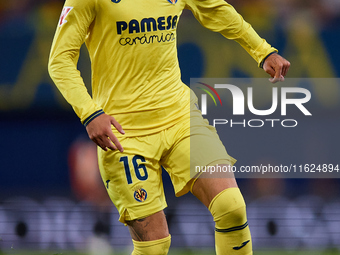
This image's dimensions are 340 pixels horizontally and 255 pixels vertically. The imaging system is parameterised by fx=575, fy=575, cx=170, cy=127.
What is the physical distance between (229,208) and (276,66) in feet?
3.25

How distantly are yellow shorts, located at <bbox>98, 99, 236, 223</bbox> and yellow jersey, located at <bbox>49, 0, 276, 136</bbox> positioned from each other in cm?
9

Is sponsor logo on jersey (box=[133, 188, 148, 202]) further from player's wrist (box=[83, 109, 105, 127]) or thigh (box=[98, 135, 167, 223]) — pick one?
player's wrist (box=[83, 109, 105, 127])

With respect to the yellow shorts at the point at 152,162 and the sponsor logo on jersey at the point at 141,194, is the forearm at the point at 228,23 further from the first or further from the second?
the sponsor logo on jersey at the point at 141,194

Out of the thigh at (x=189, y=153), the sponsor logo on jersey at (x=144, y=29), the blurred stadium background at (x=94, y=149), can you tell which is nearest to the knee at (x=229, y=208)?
the thigh at (x=189, y=153)

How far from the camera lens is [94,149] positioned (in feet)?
19.0

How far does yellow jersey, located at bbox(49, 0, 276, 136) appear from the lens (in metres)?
3.24

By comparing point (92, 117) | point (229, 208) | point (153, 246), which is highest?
point (92, 117)

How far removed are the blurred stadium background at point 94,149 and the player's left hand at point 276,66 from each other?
2019 millimetres

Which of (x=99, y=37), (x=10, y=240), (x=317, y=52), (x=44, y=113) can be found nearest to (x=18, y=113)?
(x=44, y=113)

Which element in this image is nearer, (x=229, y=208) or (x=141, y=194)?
(x=229, y=208)

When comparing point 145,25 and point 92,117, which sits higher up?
point 145,25

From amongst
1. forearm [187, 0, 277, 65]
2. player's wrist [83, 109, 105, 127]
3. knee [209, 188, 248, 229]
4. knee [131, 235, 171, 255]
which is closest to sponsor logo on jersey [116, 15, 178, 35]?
forearm [187, 0, 277, 65]

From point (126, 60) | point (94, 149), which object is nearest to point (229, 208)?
point (126, 60)

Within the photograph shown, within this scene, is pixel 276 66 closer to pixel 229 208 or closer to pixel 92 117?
pixel 229 208
